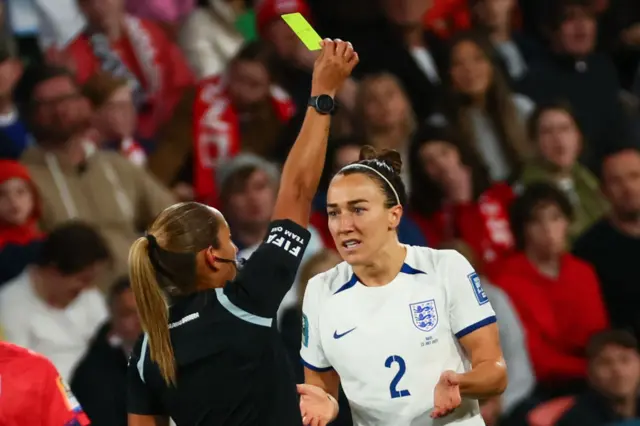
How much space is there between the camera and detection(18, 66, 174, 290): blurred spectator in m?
6.48

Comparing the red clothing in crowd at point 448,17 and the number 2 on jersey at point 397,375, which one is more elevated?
the red clothing in crowd at point 448,17

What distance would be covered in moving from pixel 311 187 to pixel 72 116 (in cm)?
314

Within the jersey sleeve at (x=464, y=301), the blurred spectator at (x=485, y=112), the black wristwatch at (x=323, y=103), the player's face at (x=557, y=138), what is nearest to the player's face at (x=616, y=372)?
the player's face at (x=557, y=138)

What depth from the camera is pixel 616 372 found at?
616cm

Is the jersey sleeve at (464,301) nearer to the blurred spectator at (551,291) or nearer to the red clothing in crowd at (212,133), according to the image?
the blurred spectator at (551,291)

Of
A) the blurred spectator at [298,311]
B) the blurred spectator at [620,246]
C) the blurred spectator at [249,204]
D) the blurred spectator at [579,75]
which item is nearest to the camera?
the blurred spectator at [298,311]

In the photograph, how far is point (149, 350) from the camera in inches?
140

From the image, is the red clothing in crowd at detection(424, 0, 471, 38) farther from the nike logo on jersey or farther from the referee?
the referee

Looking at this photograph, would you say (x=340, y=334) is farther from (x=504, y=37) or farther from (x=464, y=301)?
(x=504, y=37)

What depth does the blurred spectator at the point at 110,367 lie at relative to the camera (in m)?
5.75

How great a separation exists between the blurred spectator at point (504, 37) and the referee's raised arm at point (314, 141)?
4.89 meters

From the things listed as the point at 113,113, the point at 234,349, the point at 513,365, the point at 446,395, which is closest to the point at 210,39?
the point at 113,113

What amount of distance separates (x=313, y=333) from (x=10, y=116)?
3.23 m

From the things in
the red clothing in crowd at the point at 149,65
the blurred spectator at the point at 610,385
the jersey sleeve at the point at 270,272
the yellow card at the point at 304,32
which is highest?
the red clothing in crowd at the point at 149,65
